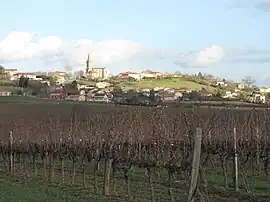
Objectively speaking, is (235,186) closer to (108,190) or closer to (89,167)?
(108,190)

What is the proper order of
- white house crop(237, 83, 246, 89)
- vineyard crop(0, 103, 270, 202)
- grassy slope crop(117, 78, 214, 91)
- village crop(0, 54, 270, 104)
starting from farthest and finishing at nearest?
grassy slope crop(117, 78, 214, 91) < white house crop(237, 83, 246, 89) < village crop(0, 54, 270, 104) < vineyard crop(0, 103, 270, 202)

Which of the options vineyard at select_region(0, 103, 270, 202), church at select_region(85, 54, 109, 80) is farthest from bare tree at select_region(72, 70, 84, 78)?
vineyard at select_region(0, 103, 270, 202)

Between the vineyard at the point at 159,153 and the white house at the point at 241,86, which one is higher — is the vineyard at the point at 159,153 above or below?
below

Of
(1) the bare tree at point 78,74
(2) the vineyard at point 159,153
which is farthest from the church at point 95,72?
(2) the vineyard at point 159,153

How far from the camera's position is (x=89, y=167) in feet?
102

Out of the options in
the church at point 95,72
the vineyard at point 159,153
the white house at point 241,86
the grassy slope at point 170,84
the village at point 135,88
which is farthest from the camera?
the church at point 95,72

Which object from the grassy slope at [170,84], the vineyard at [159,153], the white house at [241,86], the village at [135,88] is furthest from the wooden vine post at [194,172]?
the grassy slope at [170,84]

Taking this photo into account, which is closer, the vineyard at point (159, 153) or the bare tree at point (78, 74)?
the vineyard at point (159, 153)

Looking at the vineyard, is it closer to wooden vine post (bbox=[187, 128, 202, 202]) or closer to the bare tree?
wooden vine post (bbox=[187, 128, 202, 202])

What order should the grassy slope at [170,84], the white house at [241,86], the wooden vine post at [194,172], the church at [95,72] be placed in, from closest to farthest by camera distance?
the wooden vine post at [194,172] < the white house at [241,86] < the grassy slope at [170,84] < the church at [95,72]

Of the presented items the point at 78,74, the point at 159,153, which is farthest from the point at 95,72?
the point at 159,153

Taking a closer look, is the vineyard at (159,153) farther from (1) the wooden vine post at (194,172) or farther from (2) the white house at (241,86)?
(2) the white house at (241,86)

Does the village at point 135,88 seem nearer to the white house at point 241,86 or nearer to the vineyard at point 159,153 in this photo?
the white house at point 241,86

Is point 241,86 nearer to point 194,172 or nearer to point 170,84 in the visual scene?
point 170,84
